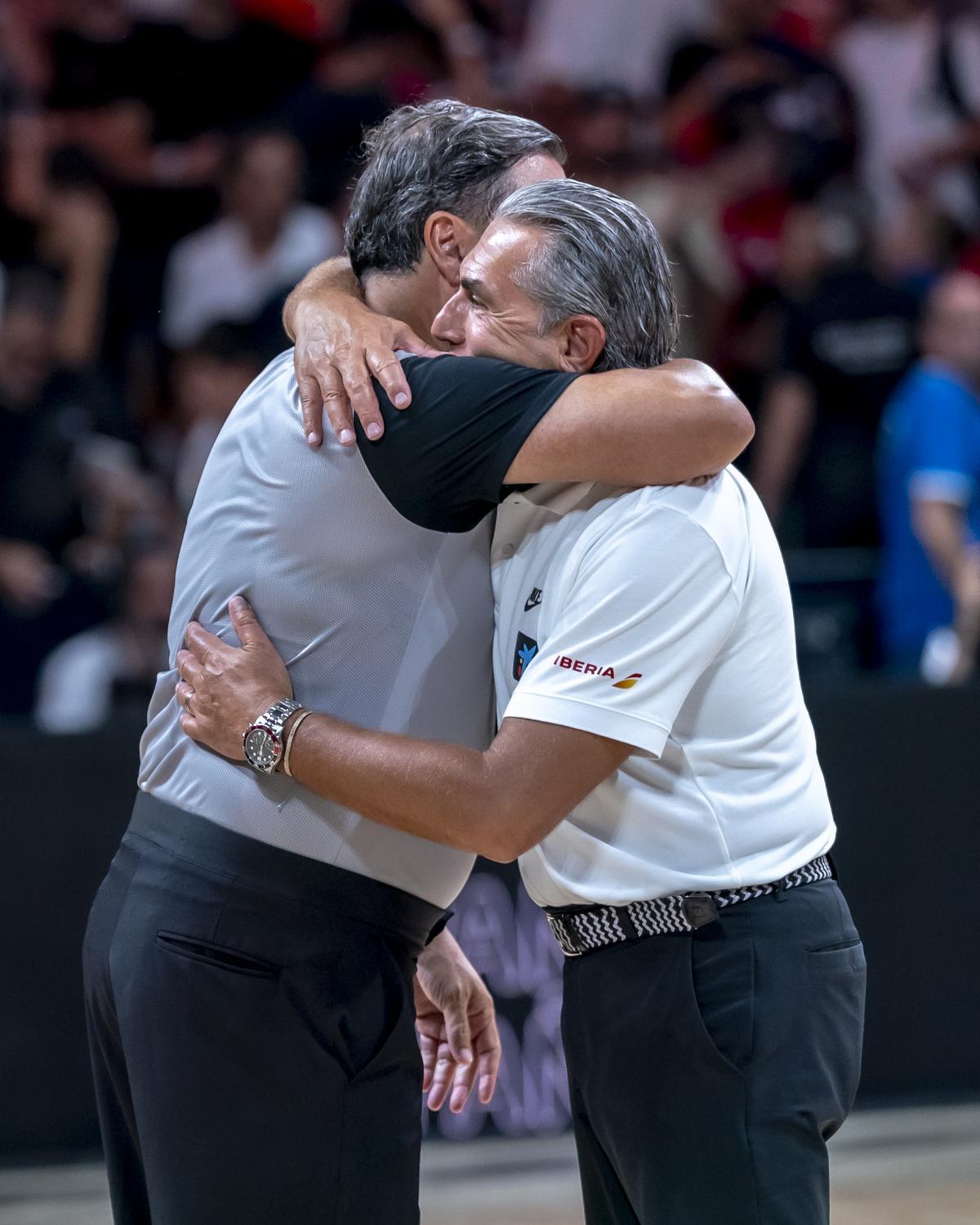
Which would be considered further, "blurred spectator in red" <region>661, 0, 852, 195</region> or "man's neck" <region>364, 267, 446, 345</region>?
"blurred spectator in red" <region>661, 0, 852, 195</region>

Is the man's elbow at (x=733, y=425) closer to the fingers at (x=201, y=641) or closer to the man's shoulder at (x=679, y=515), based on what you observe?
the man's shoulder at (x=679, y=515)

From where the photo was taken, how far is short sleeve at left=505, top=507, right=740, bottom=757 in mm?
1786

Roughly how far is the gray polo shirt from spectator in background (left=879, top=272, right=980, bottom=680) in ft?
11.2

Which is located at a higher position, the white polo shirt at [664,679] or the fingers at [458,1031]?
the white polo shirt at [664,679]

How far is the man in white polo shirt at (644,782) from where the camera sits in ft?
5.92

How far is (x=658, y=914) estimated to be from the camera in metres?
1.87

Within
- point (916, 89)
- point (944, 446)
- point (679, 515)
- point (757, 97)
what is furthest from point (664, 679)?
point (916, 89)

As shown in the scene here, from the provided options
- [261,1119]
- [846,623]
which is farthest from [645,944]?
[846,623]

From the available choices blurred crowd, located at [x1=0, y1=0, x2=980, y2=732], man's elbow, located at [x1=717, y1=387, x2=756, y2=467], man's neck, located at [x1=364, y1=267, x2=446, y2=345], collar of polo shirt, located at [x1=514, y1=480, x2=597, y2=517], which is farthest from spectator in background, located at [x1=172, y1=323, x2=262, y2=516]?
man's elbow, located at [x1=717, y1=387, x2=756, y2=467]

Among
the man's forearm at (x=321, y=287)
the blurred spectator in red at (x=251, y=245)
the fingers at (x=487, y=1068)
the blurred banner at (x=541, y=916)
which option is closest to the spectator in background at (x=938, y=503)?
the blurred banner at (x=541, y=916)

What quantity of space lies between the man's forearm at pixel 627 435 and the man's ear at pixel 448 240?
1.12 ft

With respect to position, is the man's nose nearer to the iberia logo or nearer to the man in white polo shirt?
the man in white polo shirt

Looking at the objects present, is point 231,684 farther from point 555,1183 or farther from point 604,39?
point 604,39

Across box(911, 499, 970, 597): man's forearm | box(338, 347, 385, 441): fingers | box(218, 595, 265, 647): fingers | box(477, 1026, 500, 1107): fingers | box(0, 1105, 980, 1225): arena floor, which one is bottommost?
box(0, 1105, 980, 1225): arena floor
